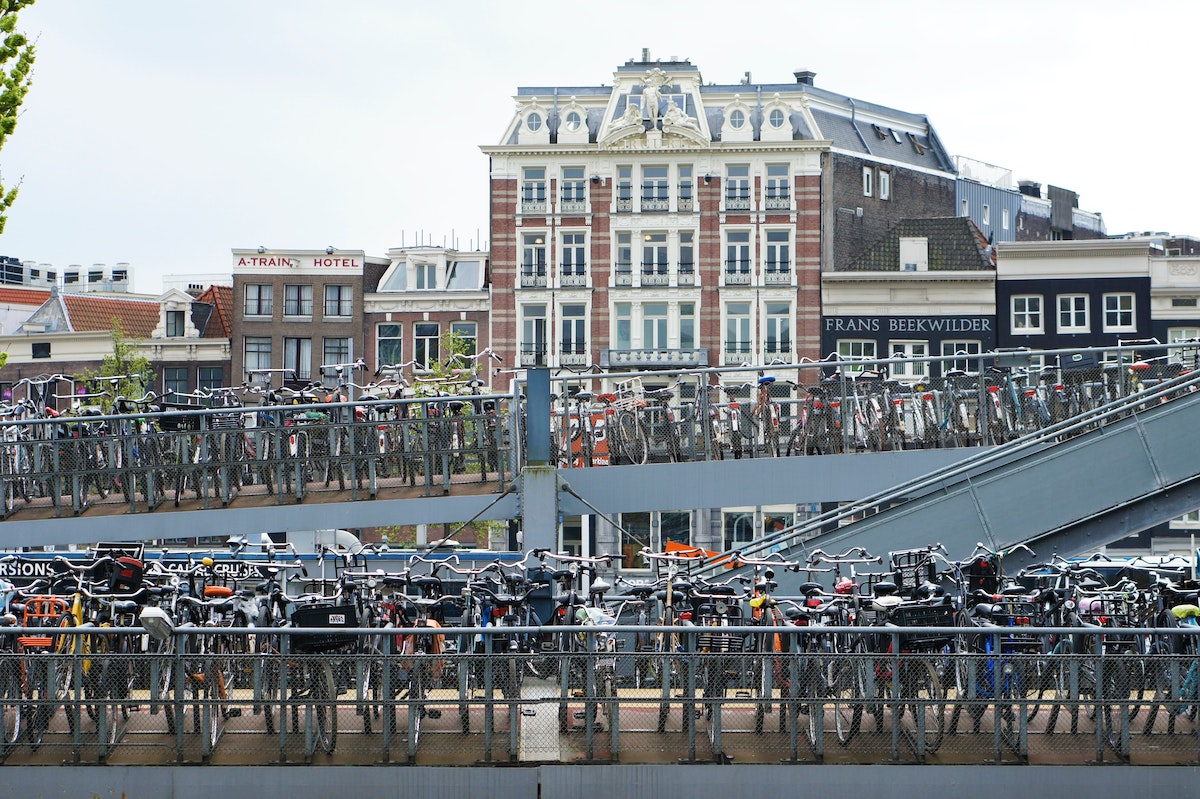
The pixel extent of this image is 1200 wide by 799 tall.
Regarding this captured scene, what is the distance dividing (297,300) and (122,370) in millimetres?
6460

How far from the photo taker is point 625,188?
51.4m

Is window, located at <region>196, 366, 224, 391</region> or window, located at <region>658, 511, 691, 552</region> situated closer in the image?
window, located at <region>658, 511, 691, 552</region>

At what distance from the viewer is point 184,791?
1160 centimetres

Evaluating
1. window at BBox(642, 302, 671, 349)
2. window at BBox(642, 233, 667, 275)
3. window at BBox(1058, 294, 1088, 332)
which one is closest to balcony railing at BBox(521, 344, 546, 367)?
window at BBox(642, 302, 671, 349)

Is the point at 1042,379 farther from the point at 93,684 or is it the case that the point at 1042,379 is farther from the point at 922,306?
the point at 922,306

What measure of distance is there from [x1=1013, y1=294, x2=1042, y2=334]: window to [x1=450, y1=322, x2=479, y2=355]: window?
18.1 meters

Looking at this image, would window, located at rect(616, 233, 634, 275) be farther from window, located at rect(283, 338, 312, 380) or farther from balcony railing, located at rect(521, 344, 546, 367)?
window, located at rect(283, 338, 312, 380)

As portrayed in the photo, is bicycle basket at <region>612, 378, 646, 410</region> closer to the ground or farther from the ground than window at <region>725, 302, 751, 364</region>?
closer to the ground

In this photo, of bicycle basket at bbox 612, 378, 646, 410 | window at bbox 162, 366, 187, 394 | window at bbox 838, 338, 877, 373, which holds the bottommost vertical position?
bicycle basket at bbox 612, 378, 646, 410

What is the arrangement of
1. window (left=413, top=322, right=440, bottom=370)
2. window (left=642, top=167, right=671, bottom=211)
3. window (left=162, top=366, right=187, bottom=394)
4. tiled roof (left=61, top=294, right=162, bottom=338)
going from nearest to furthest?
window (left=642, top=167, right=671, bottom=211) < window (left=413, top=322, right=440, bottom=370) < window (left=162, top=366, right=187, bottom=394) < tiled roof (left=61, top=294, right=162, bottom=338)

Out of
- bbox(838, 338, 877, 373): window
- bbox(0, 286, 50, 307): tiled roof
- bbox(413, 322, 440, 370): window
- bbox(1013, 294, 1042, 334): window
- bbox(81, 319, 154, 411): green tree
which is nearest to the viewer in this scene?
bbox(81, 319, 154, 411): green tree

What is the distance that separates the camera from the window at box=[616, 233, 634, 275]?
51188 mm

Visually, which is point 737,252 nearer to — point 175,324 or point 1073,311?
point 1073,311

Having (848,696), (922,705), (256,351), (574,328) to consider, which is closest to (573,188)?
(574,328)
